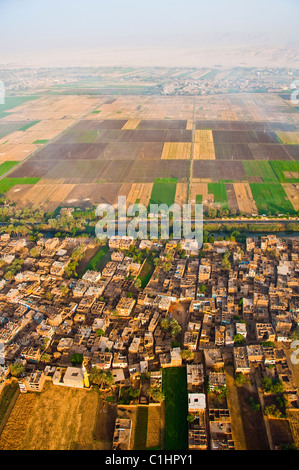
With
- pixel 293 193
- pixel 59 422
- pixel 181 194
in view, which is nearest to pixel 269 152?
pixel 293 193

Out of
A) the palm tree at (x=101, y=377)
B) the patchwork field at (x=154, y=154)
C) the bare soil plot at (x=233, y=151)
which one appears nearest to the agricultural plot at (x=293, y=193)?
the patchwork field at (x=154, y=154)

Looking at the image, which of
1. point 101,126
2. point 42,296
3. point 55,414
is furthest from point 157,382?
point 101,126

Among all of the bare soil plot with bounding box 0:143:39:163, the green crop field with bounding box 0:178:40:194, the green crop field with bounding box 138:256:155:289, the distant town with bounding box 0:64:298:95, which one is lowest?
the green crop field with bounding box 138:256:155:289

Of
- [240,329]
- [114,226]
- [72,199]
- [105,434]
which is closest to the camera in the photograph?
[105,434]

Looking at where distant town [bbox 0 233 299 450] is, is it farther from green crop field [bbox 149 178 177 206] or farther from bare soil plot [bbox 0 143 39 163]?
bare soil plot [bbox 0 143 39 163]

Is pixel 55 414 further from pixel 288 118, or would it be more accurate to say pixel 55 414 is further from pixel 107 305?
pixel 288 118

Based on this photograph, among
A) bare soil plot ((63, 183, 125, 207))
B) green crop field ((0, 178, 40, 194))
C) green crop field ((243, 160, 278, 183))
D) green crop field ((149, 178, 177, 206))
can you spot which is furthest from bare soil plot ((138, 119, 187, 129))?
green crop field ((0, 178, 40, 194))

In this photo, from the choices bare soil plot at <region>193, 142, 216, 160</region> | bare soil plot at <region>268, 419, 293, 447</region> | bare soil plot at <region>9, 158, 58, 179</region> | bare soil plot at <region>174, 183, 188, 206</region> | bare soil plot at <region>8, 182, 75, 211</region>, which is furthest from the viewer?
bare soil plot at <region>193, 142, 216, 160</region>
